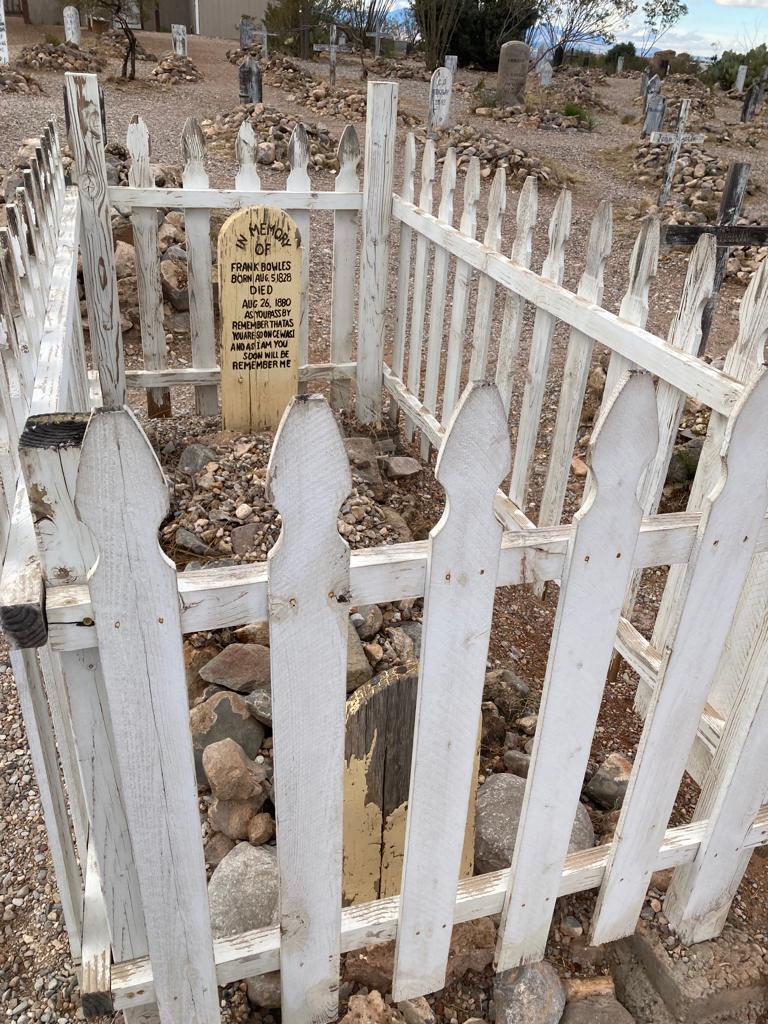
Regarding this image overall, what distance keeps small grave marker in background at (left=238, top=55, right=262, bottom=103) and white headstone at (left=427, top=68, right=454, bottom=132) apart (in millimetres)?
3181

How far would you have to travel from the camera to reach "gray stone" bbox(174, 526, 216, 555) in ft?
10.8

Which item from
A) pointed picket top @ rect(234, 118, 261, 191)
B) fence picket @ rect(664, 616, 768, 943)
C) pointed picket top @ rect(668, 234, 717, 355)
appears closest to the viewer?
fence picket @ rect(664, 616, 768, 943)

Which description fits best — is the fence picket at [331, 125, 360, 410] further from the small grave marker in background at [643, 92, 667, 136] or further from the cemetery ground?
the small grave marker in background at [643, 92, 667, 136]

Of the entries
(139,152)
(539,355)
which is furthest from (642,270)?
(139,152)

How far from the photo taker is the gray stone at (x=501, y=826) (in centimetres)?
202

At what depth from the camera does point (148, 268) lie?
442 centimetres

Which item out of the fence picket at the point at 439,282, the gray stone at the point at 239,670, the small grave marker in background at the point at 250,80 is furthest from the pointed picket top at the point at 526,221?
the small grave marker in background at the point at 250,80

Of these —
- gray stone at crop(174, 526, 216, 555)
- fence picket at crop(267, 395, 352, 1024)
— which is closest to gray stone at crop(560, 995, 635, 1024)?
fence picket at crop(267, 395, 352, 1024)

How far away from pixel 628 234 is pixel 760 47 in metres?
25.1

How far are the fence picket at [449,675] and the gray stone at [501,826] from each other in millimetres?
353

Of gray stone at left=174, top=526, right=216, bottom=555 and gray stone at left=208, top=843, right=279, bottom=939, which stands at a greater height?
gray stone at left=208, top=843, right=279, bottom=939

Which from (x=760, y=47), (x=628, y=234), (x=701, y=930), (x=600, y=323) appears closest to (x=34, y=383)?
(x=600, y=323)

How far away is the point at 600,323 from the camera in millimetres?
2664

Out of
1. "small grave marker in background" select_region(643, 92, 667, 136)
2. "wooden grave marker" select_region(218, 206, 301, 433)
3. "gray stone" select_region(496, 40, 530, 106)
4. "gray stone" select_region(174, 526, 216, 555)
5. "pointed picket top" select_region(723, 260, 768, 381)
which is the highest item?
"gray stone" select_region(496, 40, 530, 106)
